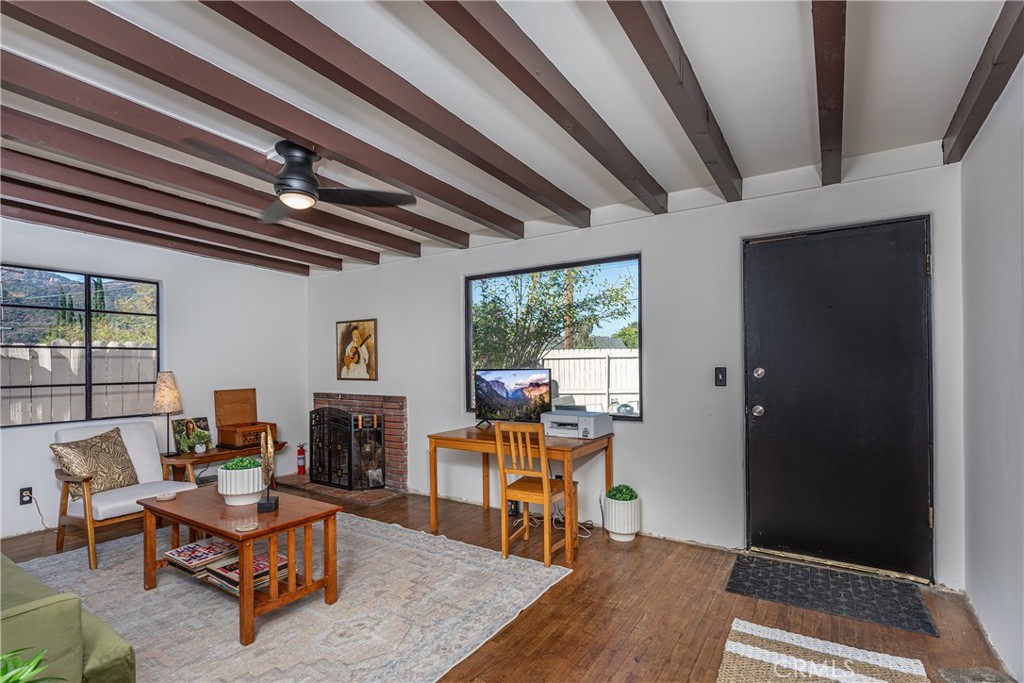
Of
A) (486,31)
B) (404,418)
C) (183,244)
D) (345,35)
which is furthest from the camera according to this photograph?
(404,418)

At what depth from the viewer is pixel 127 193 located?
318 centimetres

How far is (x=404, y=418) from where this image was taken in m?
5.06

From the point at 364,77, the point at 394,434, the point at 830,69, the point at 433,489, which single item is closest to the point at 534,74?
the point at 364,77

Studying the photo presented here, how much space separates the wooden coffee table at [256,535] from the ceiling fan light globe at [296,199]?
5.39 feet

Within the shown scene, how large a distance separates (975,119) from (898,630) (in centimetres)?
239

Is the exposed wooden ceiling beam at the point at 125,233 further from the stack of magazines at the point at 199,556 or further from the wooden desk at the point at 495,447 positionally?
the wooden desk at the point at 495,447

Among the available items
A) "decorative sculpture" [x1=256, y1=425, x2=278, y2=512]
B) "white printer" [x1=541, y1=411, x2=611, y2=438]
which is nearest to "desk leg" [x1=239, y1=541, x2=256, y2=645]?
"decorative sculpture" [x1=256, y1=425, x2=278, y2=512]

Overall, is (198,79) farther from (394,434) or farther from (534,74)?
(394,434)

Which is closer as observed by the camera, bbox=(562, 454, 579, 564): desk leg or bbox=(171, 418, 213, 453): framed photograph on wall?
bbox=(562, 454, 579, 564): desk leg

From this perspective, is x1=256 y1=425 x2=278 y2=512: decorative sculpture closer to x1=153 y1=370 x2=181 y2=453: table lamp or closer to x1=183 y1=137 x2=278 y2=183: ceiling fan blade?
x1=183 y1=137 x2=278 y2=183: ceiling fan blade

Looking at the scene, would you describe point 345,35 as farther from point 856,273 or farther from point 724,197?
point 856,273

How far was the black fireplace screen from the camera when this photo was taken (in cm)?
510

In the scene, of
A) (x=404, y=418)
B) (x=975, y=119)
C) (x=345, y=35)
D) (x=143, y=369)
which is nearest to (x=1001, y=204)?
(x=975, y=119)

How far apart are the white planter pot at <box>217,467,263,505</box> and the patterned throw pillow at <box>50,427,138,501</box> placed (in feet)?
4.22
